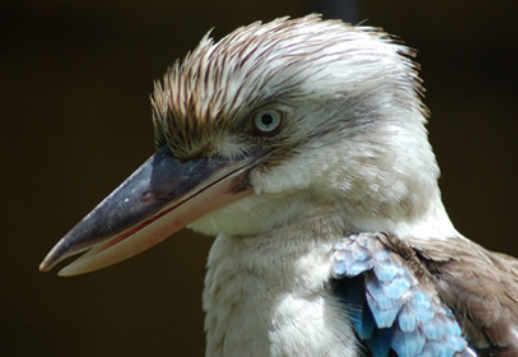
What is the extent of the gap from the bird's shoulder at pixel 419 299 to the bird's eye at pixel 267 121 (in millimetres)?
288

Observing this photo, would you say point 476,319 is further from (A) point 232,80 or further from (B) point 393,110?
(A) point 232,80

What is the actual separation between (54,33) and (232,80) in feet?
6.37

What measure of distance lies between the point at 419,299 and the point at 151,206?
1.92ft

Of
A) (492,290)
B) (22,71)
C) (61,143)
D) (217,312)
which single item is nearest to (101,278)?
(61,143)

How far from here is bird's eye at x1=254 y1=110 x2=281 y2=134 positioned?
5.88 ft

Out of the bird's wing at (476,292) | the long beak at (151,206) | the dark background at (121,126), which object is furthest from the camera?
the dark background at (121,126)

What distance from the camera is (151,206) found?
1.75 m

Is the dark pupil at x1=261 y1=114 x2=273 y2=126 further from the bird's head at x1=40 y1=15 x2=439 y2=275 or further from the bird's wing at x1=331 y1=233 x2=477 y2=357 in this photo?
the bird's wing at x1=331 y1=233 x2=477 y2=357

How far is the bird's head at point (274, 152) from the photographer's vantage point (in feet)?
5.77

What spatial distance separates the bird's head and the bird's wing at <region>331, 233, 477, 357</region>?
0.34ft

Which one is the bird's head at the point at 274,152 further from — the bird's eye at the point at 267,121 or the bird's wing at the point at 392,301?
the bird's wing at the point at 392,301

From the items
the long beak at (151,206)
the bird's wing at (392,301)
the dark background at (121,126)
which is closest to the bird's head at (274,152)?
the long beak at (151,206)

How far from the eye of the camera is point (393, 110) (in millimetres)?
1836

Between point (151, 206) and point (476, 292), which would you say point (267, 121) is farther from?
point (476, 292)
